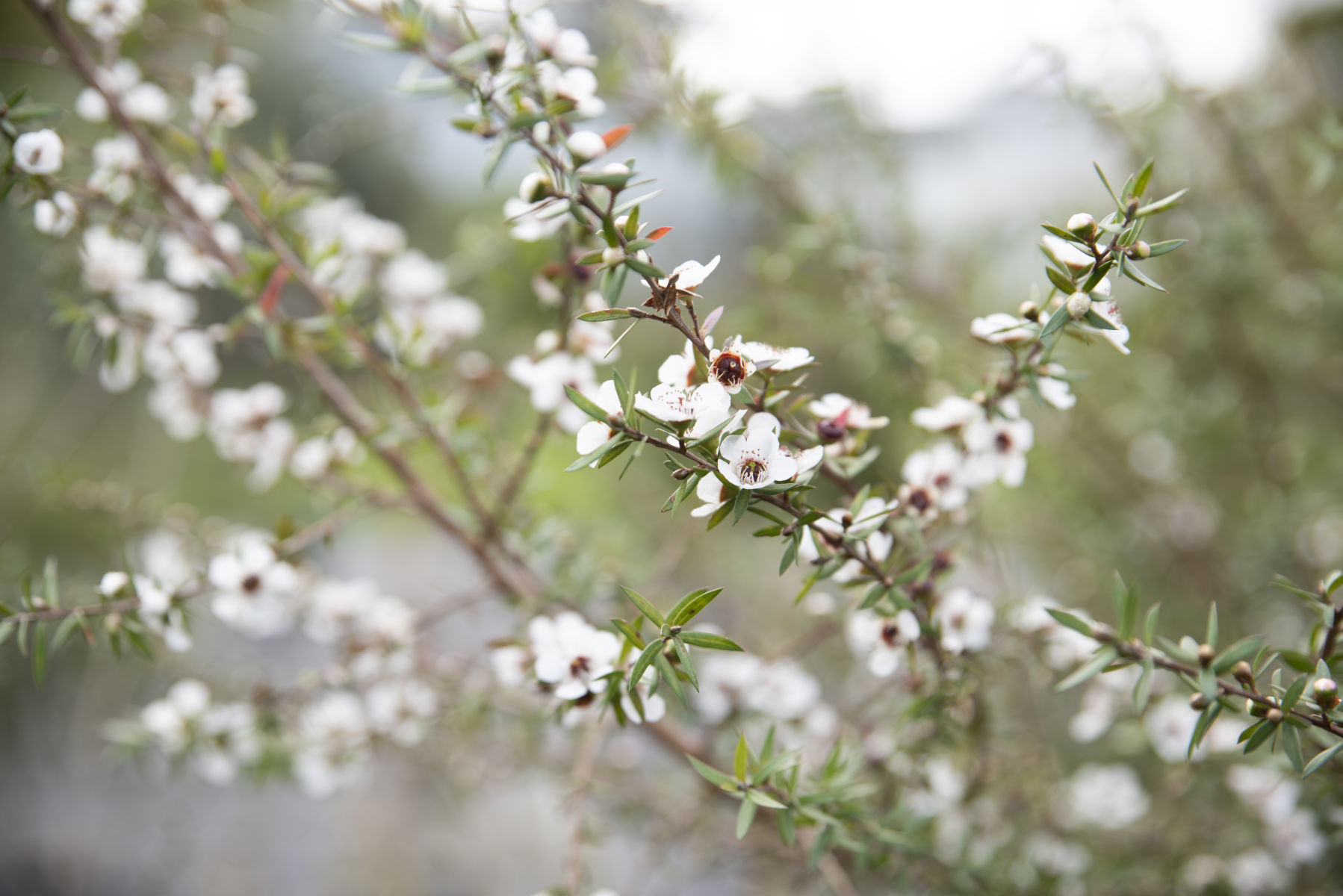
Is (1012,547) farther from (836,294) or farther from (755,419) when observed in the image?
(755,419)

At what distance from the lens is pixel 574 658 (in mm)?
498

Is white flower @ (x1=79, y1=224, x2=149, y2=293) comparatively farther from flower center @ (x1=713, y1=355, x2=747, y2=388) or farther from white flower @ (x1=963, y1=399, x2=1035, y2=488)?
white flower @ (x1=963, y1=399, x2=1035, y2=488)

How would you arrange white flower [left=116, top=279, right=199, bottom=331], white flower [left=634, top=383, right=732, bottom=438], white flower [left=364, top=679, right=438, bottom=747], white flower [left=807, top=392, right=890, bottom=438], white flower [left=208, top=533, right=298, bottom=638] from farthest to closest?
white flower [left=364, top=679, right=438, bottom=747] → white flower [left=116, top=279, right=199, bottom=331] → white flower [left=208, top=533, right=298, bottom=638] → white flower [left=807, top=392, right=890, bottom=438] → white flower [left=634, top=383, right=732, bottom=438]

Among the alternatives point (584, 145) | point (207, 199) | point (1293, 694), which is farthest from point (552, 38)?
point (1293, 694)

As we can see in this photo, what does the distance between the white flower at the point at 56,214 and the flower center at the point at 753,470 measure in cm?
55

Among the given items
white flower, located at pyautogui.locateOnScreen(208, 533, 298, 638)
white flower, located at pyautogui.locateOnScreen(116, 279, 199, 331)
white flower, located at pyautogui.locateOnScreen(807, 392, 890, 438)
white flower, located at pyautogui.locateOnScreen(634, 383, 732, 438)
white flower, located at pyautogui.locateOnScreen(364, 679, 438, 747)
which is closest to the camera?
white flower, located at pyautogui.locateOnScreen(634, 383, 732, 438)

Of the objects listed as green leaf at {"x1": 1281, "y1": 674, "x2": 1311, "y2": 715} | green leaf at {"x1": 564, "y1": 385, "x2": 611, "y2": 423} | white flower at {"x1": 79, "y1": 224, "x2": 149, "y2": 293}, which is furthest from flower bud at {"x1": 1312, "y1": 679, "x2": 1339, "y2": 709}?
white flower at {"x1": 79, "y1": 224, "x2": 149, "y2": 293}

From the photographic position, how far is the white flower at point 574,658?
482 mm

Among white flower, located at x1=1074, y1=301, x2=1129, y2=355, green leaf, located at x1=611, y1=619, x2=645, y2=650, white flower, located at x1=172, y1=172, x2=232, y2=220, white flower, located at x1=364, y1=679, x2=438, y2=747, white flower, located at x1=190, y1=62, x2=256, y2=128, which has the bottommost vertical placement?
→ white flower, located at x1=364, y1=679, x2=438, y2=747

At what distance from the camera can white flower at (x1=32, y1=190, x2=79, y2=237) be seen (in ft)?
1.87

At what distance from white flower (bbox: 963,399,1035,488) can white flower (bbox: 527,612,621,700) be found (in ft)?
0.93

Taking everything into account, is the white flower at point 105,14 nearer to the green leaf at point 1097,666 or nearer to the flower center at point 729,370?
the flower center at point 729,370

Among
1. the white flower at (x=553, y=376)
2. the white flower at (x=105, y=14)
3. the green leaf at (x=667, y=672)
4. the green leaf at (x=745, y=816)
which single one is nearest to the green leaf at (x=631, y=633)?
the green leaf at (x=667, y=672)

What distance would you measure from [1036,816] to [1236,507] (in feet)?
2.50
